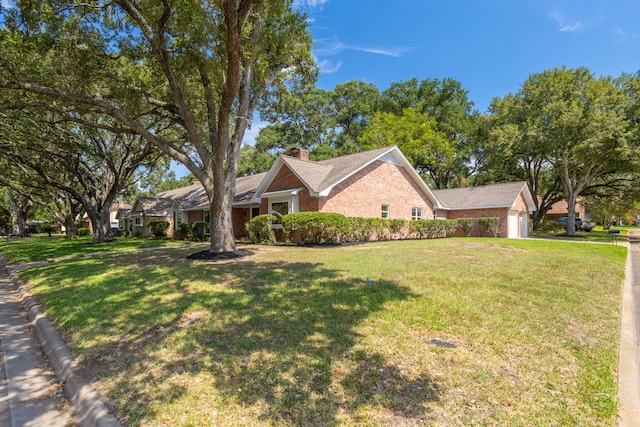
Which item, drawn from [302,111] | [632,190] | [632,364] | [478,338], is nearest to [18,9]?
[478,338]

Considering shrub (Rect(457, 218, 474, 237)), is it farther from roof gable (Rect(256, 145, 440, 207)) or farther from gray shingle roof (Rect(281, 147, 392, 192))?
gray shingle roof (Rect(281, 147, 392, 192))

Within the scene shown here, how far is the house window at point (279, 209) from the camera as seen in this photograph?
1834cm

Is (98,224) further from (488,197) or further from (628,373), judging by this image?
(488,197)

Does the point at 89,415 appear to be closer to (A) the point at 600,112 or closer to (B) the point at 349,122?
(A) the point at 600,112

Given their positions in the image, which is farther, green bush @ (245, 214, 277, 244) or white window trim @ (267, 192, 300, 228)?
white window trim @ (267, 192, 300, 228)

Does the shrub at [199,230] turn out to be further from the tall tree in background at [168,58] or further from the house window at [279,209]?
the tall tree in background at [168,58]

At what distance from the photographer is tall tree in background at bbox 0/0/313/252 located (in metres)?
9.30

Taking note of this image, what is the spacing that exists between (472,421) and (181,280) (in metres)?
6.70

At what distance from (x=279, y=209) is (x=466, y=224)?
14.3 metres

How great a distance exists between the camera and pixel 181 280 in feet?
24.8

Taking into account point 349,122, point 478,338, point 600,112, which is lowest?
point 478,338

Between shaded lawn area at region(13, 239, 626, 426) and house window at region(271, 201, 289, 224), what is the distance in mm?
10715

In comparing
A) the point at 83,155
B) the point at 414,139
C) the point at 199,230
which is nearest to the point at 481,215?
the point at 414,139

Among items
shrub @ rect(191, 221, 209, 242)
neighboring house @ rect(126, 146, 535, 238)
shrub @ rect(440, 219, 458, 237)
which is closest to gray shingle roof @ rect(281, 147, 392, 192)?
neighboring house @ rect(126, 146, 535, 238)
